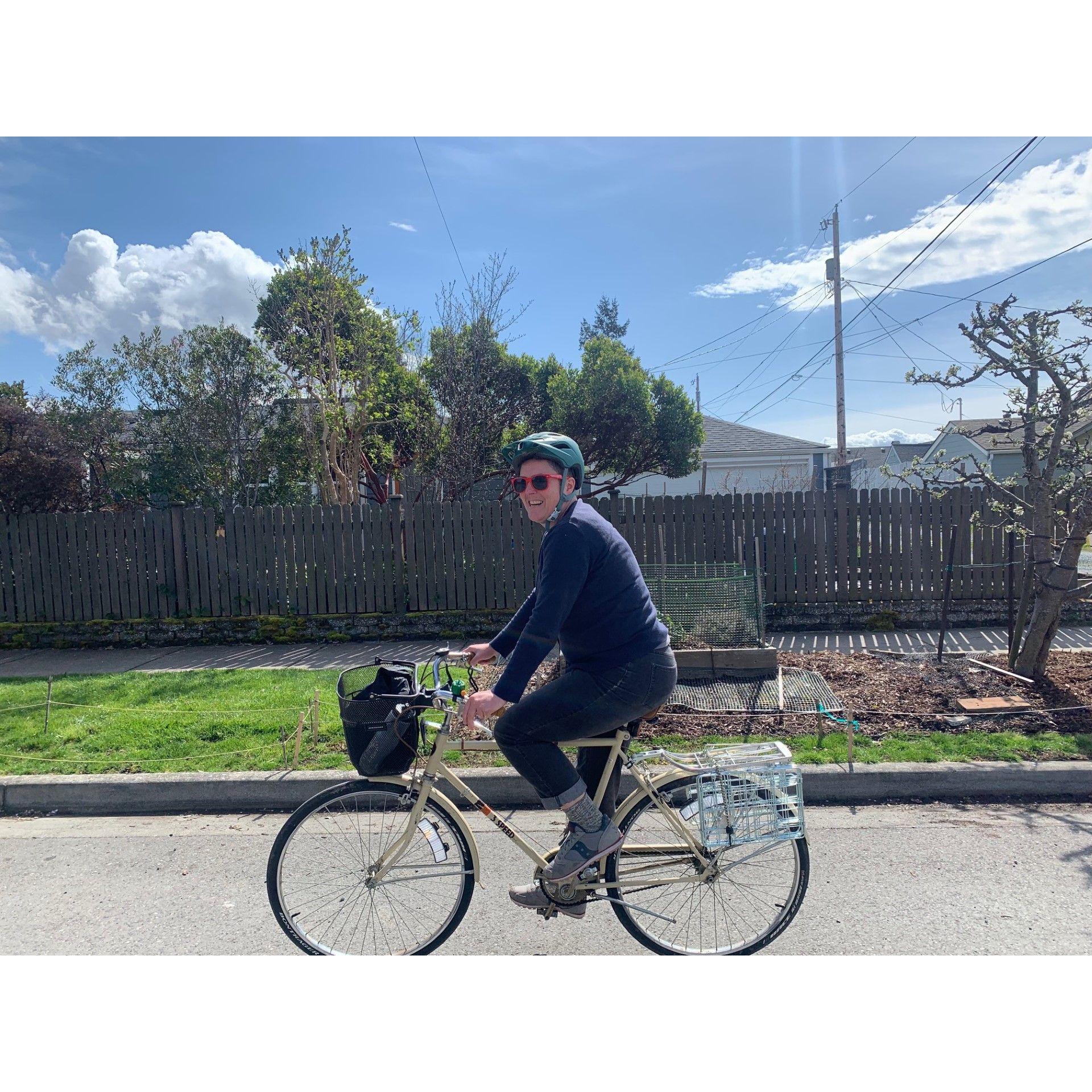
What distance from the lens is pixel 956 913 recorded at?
11.0ft

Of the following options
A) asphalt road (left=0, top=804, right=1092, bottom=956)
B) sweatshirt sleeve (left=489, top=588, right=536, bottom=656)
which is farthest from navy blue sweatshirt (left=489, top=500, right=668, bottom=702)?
asphalt road (left=0, top=804, right=1092, bottom=956)

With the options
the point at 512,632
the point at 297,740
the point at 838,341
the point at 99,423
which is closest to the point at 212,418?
the point at 99,423

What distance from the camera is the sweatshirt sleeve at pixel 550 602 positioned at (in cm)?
272

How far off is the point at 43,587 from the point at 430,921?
969 centimetres

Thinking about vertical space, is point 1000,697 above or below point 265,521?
below

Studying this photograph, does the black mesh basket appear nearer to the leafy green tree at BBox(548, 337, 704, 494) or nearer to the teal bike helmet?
the teal bike helmet

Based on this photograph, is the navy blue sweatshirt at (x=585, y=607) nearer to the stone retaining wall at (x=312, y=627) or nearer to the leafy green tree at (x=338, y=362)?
the stone retaining wall at (x=312, y=627)

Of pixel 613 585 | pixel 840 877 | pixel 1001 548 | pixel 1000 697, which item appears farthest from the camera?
pixel 1001 548

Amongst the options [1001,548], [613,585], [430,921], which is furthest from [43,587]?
[1001,548]

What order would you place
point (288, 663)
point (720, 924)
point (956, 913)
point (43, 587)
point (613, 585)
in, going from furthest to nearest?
point (43, 587) → point (288, 663) → point (956, 913) → point (720, 924) → point (613, 585)

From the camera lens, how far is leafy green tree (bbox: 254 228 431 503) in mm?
11625

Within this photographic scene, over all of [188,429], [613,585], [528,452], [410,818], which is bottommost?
[410,818]

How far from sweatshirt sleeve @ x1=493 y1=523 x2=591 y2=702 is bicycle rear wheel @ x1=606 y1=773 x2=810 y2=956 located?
0.77 metres

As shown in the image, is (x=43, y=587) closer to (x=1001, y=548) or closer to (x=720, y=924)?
(x=720, y=924)
